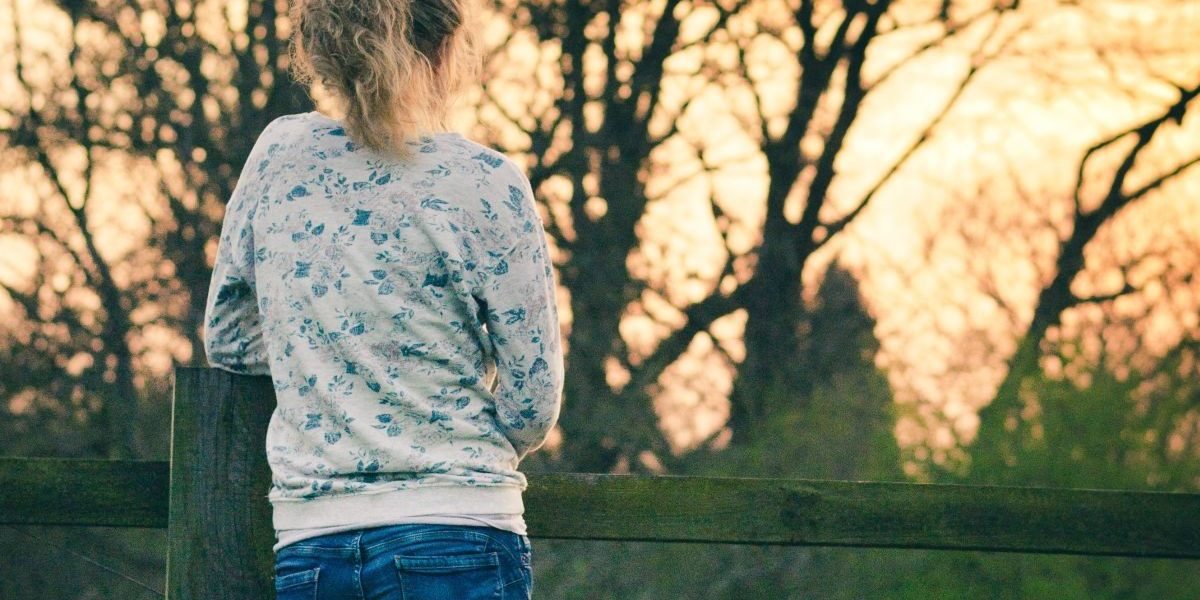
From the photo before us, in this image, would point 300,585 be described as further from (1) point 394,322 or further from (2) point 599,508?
(2) point 599,508

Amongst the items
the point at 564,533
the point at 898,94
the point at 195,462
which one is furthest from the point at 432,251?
the point at 898,94

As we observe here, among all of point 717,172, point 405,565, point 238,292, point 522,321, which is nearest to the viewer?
point 405,565

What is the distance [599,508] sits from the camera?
2.14 metres

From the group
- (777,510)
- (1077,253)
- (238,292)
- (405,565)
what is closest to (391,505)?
(405,565)

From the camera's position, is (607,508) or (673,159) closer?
(607,508)

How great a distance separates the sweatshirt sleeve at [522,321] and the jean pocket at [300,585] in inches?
11.8

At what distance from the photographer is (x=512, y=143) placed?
227 inches

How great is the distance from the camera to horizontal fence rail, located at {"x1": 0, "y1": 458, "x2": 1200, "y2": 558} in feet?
6.95

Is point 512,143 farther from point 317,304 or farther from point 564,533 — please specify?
point 317,304

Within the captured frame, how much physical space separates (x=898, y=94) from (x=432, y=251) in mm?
5228

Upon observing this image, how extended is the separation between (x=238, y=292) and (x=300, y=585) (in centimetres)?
42

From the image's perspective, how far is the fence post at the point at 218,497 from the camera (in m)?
1.85

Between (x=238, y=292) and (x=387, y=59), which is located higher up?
(x=387, y=59)

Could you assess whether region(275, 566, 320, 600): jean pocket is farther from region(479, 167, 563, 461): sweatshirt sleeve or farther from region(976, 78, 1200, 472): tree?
region(976, 78, 1200, 472): tree
